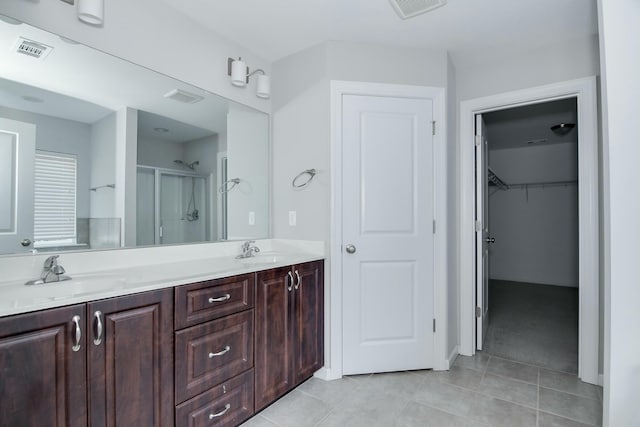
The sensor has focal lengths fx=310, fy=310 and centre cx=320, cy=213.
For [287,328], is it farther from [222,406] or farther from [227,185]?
[227,185]

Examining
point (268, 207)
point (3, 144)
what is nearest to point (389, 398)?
point (268, 207)

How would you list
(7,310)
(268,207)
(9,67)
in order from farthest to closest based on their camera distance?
(268,207)
(9,67)
(7,310)

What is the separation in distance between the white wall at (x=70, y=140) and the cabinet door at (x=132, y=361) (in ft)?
2.21

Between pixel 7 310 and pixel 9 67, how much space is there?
1.08m

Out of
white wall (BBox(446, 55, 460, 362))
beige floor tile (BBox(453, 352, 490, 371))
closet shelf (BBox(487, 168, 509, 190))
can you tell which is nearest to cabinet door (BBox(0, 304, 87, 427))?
white wall (BBox(446, 55, 460, 362))

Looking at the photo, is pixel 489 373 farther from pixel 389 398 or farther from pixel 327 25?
pixel 327 25

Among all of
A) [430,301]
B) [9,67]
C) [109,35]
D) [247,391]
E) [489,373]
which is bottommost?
[489,373]

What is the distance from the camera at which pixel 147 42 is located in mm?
1788

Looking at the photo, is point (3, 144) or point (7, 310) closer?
point (7, 310)

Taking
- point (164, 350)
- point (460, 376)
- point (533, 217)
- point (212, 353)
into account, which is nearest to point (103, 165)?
point (164, 350)

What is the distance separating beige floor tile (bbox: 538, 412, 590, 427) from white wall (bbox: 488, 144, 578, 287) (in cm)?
448

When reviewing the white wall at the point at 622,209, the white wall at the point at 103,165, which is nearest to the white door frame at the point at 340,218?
the white wall at the point at 622,209

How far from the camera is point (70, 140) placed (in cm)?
154

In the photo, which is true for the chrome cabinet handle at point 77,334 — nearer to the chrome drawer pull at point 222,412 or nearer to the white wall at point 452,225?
the chrome drawer pull at point 222,412
